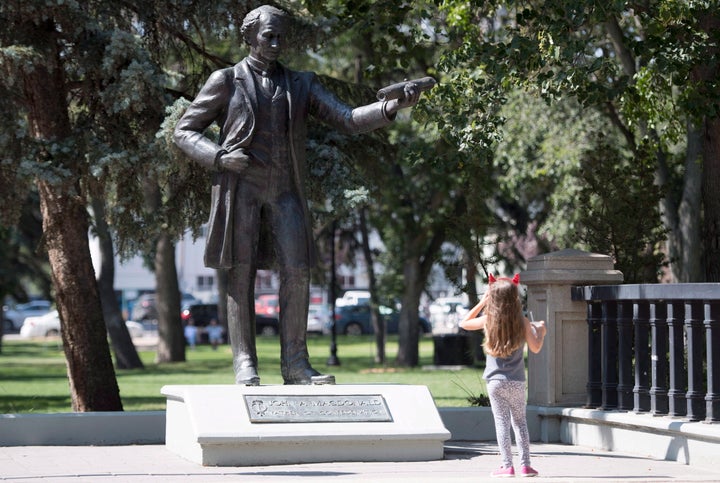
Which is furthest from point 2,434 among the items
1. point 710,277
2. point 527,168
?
point 527,168

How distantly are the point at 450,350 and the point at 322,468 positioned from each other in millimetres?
21225

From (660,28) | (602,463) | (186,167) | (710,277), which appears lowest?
(602,463)

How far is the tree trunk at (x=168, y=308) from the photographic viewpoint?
34.2 m

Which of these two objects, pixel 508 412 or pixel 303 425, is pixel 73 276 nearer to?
pixel 303 425

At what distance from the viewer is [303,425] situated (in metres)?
9.61

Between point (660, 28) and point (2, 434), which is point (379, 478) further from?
point (660, 28)

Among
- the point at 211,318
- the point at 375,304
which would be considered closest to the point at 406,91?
the point at 375,304

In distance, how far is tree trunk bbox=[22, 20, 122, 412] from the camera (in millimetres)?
14406

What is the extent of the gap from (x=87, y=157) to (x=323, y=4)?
12.6ft

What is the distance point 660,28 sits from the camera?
14242mm

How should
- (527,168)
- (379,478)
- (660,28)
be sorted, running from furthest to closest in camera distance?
1. (527,168)
2. (660,28)
3. (379,478)

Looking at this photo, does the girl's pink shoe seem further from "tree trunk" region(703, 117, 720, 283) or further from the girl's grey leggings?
"tree trunk" region(703, 117, 720, 283)

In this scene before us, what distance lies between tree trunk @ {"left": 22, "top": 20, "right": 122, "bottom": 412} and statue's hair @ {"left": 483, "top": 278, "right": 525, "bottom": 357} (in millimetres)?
7275

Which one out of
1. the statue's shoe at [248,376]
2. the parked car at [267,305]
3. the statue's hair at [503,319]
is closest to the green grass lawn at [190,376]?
the statue's shoe at [248,376]
